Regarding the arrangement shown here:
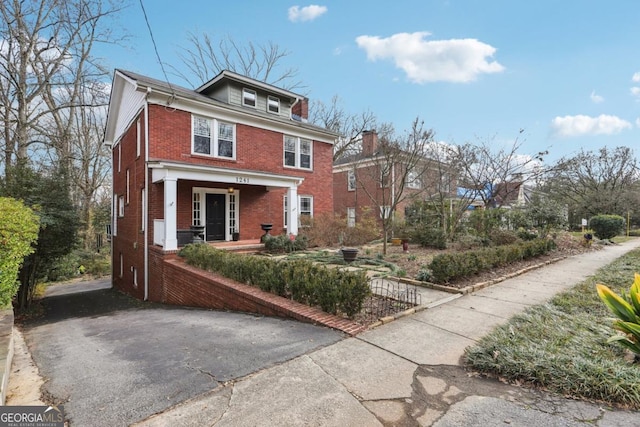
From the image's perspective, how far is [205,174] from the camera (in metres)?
11.0

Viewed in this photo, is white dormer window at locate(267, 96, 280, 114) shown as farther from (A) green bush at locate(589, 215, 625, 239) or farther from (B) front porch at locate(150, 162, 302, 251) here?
(A) green bush at locate(589, 215, 625, 239)

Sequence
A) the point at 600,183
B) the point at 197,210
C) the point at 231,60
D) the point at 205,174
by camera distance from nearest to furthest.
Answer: the point at 205,174 → the point at 197,210 → the point at 231,60 → the point at 600,183

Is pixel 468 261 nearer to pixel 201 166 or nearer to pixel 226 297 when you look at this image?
pixel 226 297

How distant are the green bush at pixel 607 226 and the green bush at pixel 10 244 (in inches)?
1069

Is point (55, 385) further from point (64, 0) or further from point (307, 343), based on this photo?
point (64, 0)

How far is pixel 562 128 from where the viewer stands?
21062mm

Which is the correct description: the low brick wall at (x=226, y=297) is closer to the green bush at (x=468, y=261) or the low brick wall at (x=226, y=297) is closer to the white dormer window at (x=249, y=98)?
the green bush at (x=468, y=261)

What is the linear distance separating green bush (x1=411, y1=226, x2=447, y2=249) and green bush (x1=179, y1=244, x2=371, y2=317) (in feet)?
28.3

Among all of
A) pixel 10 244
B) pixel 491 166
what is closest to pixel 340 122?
pixel 491 166

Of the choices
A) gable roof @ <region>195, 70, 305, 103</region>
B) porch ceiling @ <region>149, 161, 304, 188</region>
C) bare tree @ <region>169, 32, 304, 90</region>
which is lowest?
porch ceiling @ <region>149, 161, 304, 188</region>

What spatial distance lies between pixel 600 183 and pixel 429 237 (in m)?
30.9

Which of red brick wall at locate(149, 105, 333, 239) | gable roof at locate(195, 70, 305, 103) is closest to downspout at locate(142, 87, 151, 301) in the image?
red brick wall at locate(149, 105, 333, 239)

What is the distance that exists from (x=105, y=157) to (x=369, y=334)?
2682 centimetres

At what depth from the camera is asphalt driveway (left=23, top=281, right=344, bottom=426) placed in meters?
2.75
